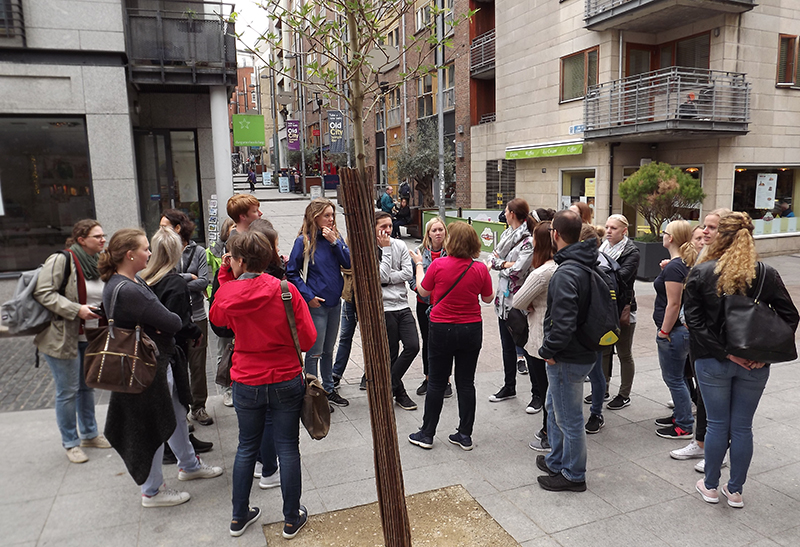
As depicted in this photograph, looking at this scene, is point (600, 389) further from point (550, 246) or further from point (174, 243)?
point (174, 243)

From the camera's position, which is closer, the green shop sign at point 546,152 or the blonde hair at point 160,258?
the blonde hair at point 160,258

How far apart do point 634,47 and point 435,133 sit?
12256 mm

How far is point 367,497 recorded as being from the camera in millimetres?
4188

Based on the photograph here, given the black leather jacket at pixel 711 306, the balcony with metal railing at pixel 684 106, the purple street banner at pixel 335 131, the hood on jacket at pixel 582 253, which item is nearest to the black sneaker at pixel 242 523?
the hood on jacket at pixel 582 253

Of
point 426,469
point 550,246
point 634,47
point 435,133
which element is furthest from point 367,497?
point 435,133

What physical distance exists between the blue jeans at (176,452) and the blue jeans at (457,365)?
1.87m

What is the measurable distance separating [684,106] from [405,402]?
1368 cm

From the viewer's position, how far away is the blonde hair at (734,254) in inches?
141

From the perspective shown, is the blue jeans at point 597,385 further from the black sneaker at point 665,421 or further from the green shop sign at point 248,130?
the green shop sign at point 248,130

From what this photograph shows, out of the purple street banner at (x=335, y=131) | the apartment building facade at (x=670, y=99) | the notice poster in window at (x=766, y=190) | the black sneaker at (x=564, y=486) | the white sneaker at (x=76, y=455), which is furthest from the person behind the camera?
the purple street banner at (x=335, y=131)

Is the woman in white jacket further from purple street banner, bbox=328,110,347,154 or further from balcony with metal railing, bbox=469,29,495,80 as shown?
purple street banner, bbox=328,110,347,154

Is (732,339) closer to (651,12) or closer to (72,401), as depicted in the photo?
(72,401)

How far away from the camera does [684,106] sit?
51.4 feet

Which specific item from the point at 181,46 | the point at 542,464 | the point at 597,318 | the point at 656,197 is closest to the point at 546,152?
the point at 656,197
